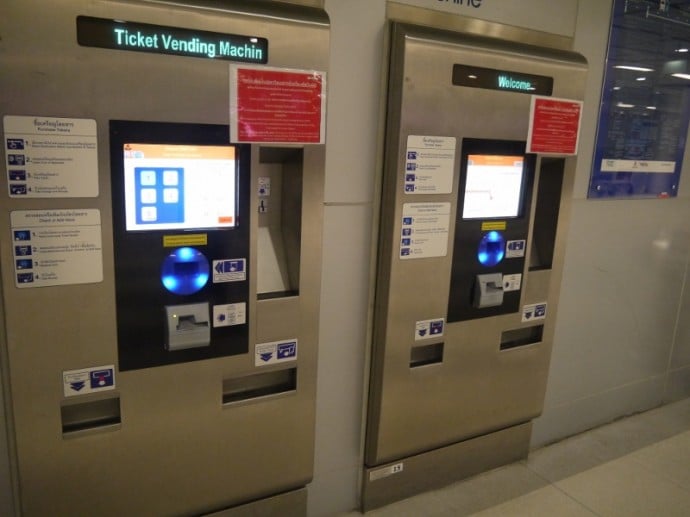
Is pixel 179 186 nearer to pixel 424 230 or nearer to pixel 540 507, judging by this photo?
pixel 424 230

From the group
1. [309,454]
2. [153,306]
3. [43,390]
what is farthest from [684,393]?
[43,390]

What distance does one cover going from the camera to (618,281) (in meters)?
3.07

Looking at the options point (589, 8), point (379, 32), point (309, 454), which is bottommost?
point (309, 454)

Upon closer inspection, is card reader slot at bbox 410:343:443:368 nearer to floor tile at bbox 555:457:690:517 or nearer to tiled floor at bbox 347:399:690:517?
tiled floor at bbox 347:399:690:517

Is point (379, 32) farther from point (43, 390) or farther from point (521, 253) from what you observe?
point (43, 390)

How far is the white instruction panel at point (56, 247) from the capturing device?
59.1 inches

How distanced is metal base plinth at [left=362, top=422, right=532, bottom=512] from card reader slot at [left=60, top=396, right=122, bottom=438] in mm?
1098

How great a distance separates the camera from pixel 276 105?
5.76 ft

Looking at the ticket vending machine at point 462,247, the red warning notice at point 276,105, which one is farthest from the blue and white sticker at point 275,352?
the red warning notice at point 276,105

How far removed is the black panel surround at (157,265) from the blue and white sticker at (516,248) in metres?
1.17

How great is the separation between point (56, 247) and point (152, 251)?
0.25 m

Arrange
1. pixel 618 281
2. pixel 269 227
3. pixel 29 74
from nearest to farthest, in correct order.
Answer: pixel 29 74 < pixel 269 227 < pixel 618 281

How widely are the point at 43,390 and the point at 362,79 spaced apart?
4.70ft

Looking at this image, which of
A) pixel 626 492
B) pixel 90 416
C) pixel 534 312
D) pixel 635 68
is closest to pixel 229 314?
pixel 90 416
